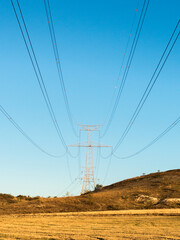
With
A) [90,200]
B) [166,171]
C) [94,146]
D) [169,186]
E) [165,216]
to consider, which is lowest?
[165,216]

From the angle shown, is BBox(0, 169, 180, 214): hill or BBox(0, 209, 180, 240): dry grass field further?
BBox(0, 169, 180, 214): hill

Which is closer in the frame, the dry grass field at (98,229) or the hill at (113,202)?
the dry grass field at (98,229)

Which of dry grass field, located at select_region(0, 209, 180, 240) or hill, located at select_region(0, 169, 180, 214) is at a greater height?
hill, located at select_region(0, 169, 180, 214)

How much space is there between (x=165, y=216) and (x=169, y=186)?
22.0 meters

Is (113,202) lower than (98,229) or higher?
higher

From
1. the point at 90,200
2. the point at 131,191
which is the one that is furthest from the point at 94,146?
the point at 90,200

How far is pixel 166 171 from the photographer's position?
77875 mm

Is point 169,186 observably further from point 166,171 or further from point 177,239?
point 177,239

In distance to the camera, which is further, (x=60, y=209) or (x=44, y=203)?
(x=44, y=203)

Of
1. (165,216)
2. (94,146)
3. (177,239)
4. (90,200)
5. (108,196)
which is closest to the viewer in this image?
(177,239)

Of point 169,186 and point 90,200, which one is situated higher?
→ point 169,186

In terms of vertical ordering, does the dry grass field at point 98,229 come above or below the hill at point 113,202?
below

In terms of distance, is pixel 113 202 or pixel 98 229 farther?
pixel 113 202

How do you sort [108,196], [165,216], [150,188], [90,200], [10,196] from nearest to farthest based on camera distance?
[165,216] < [90,200] < [108,196] < [150,188] < [10,196]
